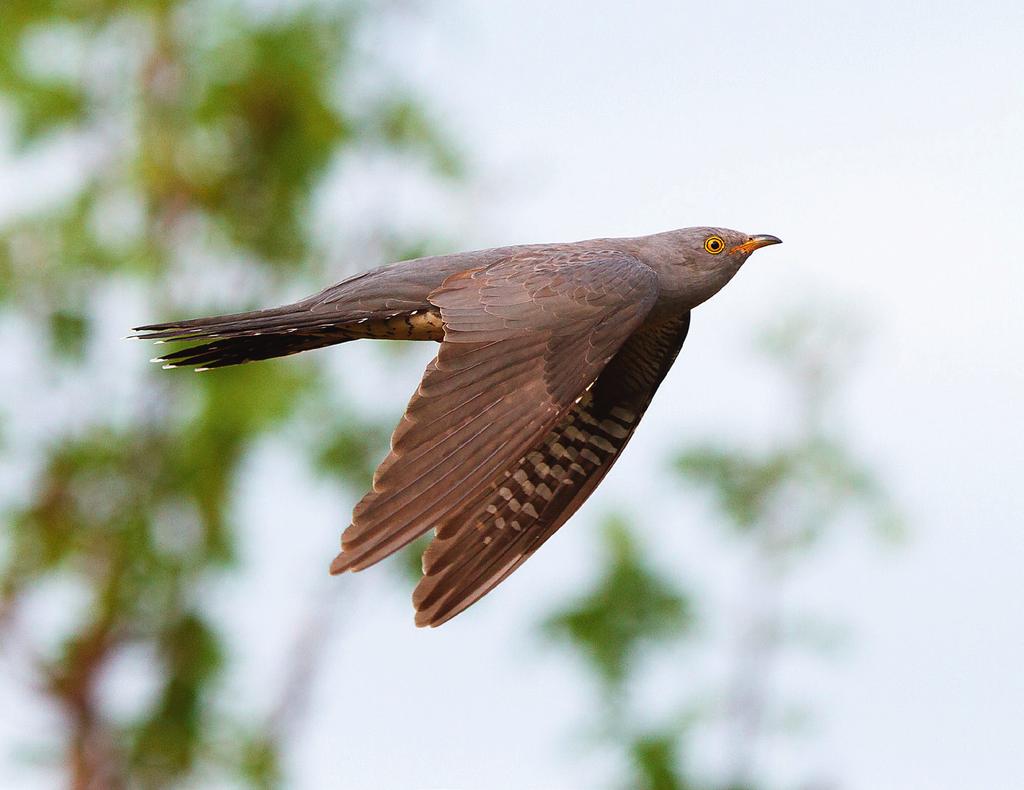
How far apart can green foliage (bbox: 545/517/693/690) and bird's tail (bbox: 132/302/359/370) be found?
27.9 feet

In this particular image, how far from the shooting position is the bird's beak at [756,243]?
16.5ft

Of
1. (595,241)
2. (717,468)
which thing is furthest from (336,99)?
(595,241)

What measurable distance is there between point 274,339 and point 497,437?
94 centimetres

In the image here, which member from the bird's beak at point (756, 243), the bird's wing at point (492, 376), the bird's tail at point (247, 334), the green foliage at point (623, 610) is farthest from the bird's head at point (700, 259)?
the green foliage at point (623, 610)

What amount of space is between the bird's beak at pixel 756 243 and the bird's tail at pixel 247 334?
132 cm

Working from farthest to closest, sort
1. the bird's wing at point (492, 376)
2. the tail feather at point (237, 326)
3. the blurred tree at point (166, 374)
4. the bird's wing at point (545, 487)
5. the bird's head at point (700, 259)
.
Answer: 1. the blurred tree at point (166, 374)
2. the bird's head at point (700, 259)
3. the bird's wing at point (545, 487)
4. the tail feather at point (237, 326)
5. the bird's wing at point (492, 376)

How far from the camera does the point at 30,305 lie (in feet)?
42.4

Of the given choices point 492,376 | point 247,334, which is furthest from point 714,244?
point 247,334

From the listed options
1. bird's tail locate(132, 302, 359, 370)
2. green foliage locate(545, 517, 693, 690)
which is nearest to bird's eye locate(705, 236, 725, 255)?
bird's tail locate(132, 302, 359, 370)

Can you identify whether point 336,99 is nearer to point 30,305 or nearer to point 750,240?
point 30,305

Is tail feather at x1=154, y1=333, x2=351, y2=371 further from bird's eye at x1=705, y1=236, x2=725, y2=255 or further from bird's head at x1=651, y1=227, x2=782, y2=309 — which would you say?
bird's eye at x1=705, y1=236, x2=725, y2=255

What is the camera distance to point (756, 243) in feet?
16.6

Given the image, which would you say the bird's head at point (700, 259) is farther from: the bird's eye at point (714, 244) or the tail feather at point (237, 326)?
the tail feather at point (237, 326)

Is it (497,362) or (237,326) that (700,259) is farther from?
(237,326)
